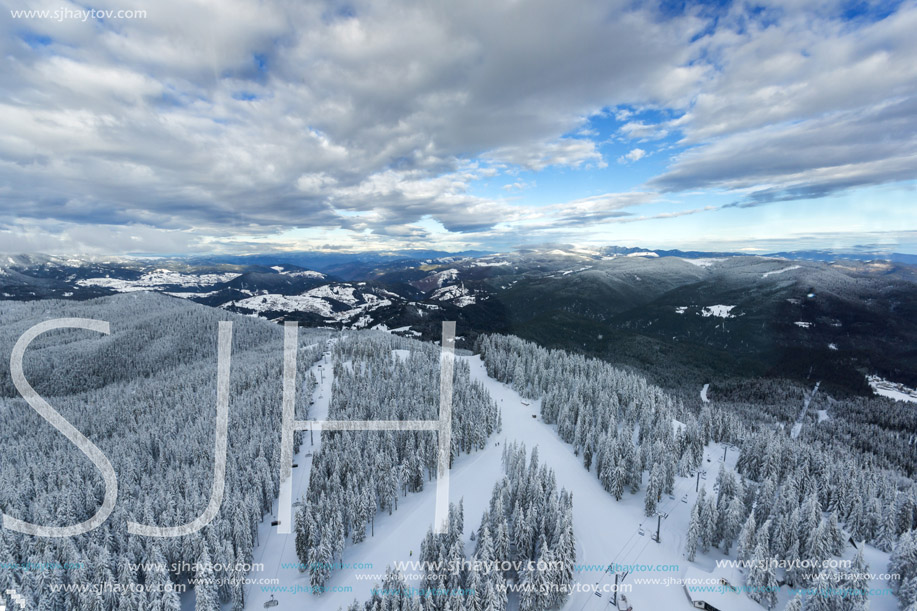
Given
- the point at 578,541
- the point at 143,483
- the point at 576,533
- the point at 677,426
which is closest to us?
the point at 578,541

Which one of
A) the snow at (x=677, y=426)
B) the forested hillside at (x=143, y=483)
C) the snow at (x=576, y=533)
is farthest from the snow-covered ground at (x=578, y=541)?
the snow at (x=677, y=426)

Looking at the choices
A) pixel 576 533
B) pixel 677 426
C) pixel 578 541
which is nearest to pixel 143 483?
pixel 578 541

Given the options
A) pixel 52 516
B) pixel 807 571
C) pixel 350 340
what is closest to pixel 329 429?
pixel 52 516

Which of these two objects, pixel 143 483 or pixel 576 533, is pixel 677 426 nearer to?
pixel 576 533

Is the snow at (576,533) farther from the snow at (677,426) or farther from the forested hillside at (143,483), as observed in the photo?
the snow at (677,426)

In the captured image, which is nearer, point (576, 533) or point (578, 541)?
point (578, 541)

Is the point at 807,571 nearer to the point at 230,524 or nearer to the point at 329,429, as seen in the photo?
the point at 230,524

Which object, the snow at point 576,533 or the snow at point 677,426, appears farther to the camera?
the snow at point 677,426

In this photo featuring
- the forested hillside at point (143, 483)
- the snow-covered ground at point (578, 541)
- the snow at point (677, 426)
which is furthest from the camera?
the snow at point (677, 426)

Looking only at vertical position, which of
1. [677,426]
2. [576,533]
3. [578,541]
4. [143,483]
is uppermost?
[677,426]
